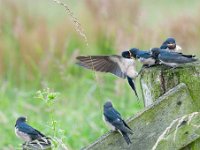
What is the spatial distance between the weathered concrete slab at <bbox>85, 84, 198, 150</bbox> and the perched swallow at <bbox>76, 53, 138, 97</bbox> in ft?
4.72

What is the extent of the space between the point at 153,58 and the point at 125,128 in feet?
2.23

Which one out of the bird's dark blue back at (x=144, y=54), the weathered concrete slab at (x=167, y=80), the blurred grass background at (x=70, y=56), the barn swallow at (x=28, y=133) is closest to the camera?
the weathered concrete slab at (x=167, y=80)

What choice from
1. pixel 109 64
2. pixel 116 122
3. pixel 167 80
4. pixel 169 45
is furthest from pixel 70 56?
pixel 167 80

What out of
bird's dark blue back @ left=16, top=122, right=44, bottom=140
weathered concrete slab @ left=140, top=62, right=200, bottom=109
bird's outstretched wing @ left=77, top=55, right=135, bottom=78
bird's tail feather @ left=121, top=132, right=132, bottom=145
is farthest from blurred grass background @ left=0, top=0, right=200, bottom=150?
bird's tail feather @ left=121, top=132, right=132, bottom=145

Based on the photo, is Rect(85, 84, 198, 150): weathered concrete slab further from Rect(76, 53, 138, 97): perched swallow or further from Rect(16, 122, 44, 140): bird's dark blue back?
Rect(76, 53, 138, 97): perched swallow

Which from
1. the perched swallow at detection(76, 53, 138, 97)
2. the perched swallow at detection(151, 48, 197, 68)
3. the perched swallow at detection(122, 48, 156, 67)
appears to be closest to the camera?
the perched swallow at detection(151, 48, 197, 68)

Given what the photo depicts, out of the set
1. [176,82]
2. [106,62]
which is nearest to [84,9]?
[106,62]

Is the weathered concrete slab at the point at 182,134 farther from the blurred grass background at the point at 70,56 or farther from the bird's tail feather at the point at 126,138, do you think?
the blurred grass background at the point at 70,56

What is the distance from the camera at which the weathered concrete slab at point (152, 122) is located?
274 centimetres

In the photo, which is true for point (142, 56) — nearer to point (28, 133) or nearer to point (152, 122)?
point (28, 133)

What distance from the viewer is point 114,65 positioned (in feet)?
14.5

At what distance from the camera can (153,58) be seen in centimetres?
333

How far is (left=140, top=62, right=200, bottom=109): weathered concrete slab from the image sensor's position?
2.84 meters

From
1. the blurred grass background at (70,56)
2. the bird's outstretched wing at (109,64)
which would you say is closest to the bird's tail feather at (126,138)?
the bird's outstretched wing at (109,64)
